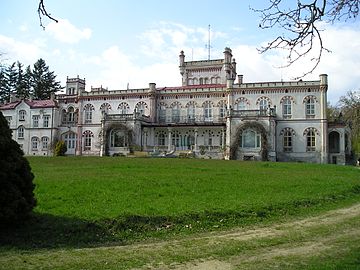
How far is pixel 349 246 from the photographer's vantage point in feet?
31.9

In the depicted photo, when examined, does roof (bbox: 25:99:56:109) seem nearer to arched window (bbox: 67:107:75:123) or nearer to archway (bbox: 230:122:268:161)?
arched window (bbox: 67:107:75:123)

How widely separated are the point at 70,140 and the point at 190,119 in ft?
59.3

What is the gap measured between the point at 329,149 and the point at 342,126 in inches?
126

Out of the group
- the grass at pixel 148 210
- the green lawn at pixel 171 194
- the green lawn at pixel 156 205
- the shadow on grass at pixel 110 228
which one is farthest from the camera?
the green lawn at pixel 171 194

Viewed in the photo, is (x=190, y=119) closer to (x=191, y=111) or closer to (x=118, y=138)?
(x=191, y=111)

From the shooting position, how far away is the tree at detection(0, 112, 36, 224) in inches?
417

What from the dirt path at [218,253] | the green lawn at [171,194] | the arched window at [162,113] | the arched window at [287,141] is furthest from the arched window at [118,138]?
the dirt path at [218,253]

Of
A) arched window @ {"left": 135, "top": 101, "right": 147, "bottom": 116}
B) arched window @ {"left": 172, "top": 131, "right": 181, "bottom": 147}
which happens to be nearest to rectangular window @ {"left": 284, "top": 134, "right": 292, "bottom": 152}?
arched window @ {"left": 172, "top": 131, "right": 181, "bottom": 147}

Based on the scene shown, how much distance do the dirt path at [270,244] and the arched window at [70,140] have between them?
48835 millimetres

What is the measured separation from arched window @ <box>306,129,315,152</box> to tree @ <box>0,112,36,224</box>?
40.0 meters

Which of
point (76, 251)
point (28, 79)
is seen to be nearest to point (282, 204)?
point (76, 251)

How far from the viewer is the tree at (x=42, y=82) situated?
86.4 meters

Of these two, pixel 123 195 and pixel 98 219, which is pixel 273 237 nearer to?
pixel 98 219

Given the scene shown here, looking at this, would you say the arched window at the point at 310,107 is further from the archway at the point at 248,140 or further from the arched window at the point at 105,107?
the arched window at the point at 105,107
